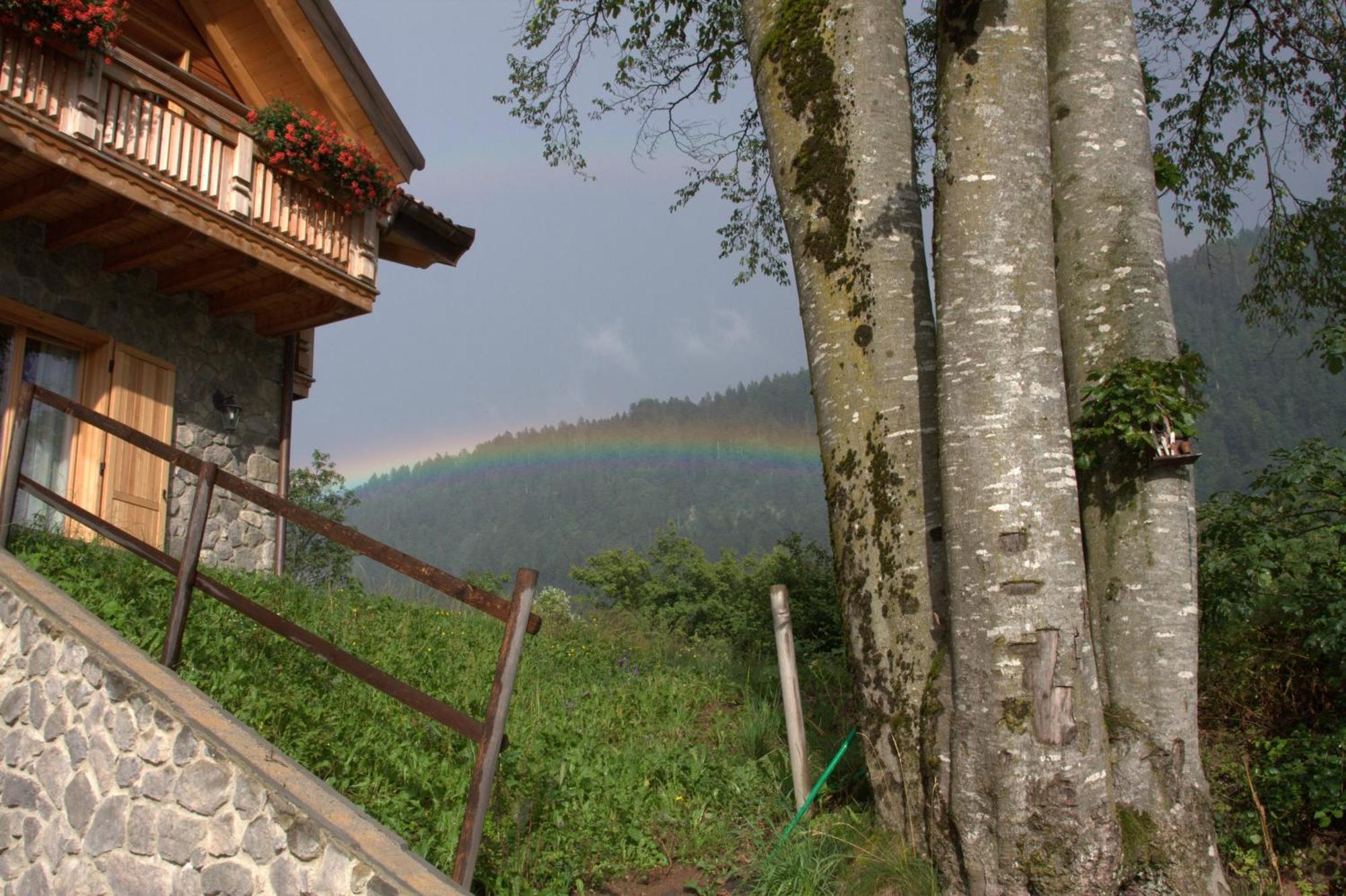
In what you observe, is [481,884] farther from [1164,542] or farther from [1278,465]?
[1278,465]

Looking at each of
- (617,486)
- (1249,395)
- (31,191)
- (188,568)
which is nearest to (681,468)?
(617,486)

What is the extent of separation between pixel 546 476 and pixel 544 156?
94.6 m

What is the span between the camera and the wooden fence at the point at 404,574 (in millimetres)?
3010

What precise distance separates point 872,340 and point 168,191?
611 centimetres

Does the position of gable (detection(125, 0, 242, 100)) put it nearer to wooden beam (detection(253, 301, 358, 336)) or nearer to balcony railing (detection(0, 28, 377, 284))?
balcony railing (detection(0, 28, 377, 284))

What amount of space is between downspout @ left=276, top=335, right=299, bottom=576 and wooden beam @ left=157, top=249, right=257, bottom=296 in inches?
59.3

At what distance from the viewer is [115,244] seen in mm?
8219

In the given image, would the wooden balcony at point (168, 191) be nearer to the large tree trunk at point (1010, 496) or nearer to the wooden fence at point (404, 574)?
the wooden fence at point (404, 574)

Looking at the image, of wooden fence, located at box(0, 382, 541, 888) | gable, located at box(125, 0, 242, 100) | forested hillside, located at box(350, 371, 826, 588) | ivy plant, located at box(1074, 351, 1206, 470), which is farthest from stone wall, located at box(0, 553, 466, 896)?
forested hillside, located at box(350, 371, 826, 588)

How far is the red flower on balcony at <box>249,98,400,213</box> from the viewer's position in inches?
333

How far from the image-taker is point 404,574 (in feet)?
11.1

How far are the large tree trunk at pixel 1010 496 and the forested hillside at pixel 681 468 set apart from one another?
205 ft

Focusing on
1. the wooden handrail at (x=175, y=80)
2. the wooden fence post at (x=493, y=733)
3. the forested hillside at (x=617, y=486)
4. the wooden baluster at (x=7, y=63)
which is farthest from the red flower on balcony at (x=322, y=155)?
the forested hillside at (x=617, y=486)

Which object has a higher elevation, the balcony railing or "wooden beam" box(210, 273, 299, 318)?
the balcony railing
